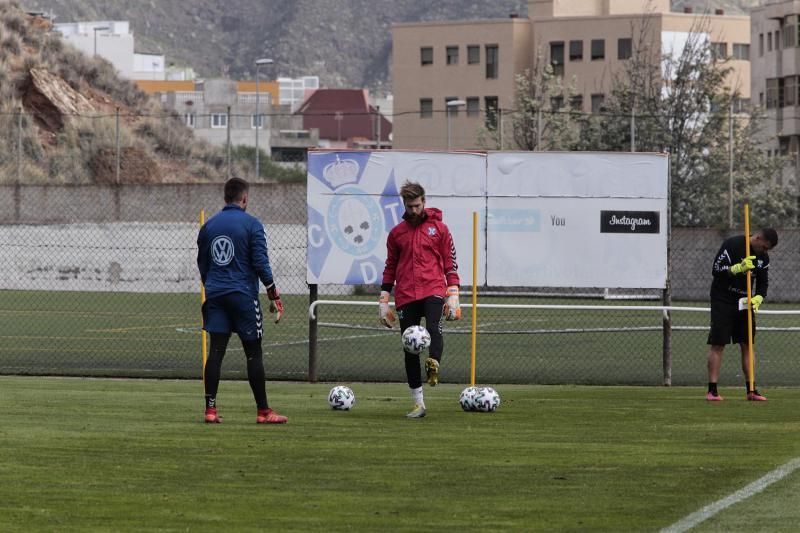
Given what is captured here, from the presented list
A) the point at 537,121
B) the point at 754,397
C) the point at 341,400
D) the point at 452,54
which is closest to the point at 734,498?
the point at 341,400

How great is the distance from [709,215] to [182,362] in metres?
28.2

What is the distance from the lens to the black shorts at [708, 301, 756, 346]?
17.6 metres

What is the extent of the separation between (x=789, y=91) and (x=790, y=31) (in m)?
3.51

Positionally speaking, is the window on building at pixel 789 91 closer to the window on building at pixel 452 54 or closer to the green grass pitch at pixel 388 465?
the window on building at pixel 452 54

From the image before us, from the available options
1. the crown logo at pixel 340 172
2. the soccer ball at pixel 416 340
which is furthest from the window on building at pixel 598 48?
the soccer ball at pixel 416 340

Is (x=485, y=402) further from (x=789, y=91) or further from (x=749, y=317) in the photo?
(x=789, y=91)

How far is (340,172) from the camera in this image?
2134 cm

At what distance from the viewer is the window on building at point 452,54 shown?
10512cm

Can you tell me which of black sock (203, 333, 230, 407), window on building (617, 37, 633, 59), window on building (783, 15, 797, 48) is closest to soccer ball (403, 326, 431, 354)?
black sock (203, 333, 230, 407)

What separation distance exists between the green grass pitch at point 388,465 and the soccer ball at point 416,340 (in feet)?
2.05

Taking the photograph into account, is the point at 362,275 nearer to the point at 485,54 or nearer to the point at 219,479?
the point at 219,479

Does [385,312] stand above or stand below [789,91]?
below

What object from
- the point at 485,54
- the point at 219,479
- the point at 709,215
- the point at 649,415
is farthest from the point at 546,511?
the point at 485,54

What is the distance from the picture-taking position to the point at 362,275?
21266 mm
